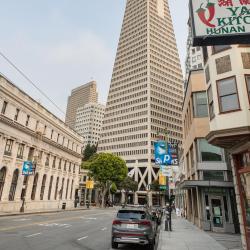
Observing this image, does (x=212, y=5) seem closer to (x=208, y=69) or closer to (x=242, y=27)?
(x=242, y=27)

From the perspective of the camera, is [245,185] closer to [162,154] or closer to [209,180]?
[209,180]

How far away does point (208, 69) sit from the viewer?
44.1ft

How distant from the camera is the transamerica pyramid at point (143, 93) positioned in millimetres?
111500

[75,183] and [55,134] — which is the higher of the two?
[55,134]

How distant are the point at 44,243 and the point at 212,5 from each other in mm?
12258

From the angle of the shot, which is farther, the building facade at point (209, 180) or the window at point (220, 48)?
the building facade at point (209, 180)

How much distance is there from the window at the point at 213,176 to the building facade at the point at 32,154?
24670 millimetres

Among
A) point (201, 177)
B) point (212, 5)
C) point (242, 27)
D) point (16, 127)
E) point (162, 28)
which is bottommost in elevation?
point (201, 177)

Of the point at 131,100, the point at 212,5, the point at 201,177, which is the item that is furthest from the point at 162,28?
the point at 212,5

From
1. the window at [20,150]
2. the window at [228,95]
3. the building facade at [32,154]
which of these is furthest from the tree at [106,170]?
the window at [228,95]

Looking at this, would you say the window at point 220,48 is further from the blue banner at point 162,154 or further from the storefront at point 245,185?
the blue banner at point 162,154

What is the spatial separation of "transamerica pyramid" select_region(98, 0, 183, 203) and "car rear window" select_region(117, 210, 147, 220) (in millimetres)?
90265

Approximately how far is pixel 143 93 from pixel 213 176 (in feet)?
330

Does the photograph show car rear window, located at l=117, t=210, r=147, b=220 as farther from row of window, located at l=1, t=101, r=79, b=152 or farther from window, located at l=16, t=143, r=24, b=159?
window, located at l=16, t=143, r=24, b=159
